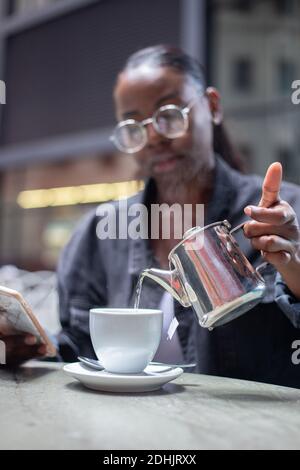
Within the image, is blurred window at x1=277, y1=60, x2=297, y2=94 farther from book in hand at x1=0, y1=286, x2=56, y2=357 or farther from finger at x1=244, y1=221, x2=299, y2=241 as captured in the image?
book in hand at x1=0, y1=286, x2=56, y2=357

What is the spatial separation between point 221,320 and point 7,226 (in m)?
2.81

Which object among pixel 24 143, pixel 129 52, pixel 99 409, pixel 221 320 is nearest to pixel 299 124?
pixel 129 52

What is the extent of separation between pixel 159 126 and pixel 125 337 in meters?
0.59

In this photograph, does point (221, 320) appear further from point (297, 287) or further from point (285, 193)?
point (285, 193)

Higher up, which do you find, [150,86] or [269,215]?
[150,86]

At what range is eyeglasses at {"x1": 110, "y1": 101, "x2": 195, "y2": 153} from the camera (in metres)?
1.13

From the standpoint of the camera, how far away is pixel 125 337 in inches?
26.1

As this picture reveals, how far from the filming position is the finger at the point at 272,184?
0.68 m

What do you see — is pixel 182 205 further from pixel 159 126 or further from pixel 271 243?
pixel 271 243

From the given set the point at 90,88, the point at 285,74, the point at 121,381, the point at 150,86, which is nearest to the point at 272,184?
the point at 121,381

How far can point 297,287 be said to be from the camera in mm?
813

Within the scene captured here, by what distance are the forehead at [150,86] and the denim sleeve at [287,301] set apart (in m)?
0.52

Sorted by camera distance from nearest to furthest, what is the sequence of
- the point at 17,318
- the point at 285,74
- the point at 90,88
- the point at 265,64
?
the point at 17,318 → the point at 285,74 → the point at 265,64 → the point at 90,88

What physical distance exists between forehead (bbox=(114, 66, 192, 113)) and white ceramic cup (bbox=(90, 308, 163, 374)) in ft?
2.00
